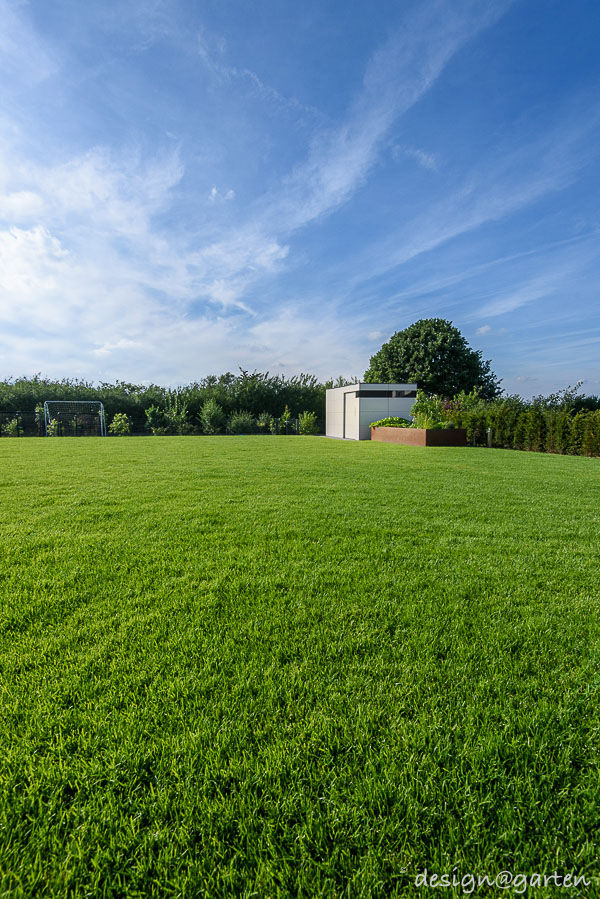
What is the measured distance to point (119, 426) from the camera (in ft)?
75.7

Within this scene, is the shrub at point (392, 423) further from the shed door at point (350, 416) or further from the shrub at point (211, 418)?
the shrub at point (211, 418)

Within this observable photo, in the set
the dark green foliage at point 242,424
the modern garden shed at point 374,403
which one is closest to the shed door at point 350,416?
the modern garden shed at point 374,403

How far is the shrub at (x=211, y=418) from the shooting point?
25562 millimetres

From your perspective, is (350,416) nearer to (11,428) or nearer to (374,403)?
(374,403)

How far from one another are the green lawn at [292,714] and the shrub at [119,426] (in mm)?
21886

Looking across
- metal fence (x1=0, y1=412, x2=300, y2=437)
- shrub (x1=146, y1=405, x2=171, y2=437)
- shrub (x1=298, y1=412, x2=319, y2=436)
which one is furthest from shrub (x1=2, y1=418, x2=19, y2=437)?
shrub (x1=298, y1=412, x2=319, y2=436)

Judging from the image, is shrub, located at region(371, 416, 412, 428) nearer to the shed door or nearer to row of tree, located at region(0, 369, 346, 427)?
the shed door

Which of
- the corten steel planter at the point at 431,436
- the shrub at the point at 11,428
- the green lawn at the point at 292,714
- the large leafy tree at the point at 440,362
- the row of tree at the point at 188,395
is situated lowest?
the green lawn at the point at 292,714

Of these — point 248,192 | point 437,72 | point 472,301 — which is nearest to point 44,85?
point 248,192

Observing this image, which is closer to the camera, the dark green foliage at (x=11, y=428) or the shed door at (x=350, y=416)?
the dark green foliage at (x=11, y=428)

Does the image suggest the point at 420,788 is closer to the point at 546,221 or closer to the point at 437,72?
the point at 437,72

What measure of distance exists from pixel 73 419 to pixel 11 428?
3.17 meters

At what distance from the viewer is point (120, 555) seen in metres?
2.92

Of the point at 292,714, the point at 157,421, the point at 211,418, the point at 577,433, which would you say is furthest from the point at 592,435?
the point at 157,421
